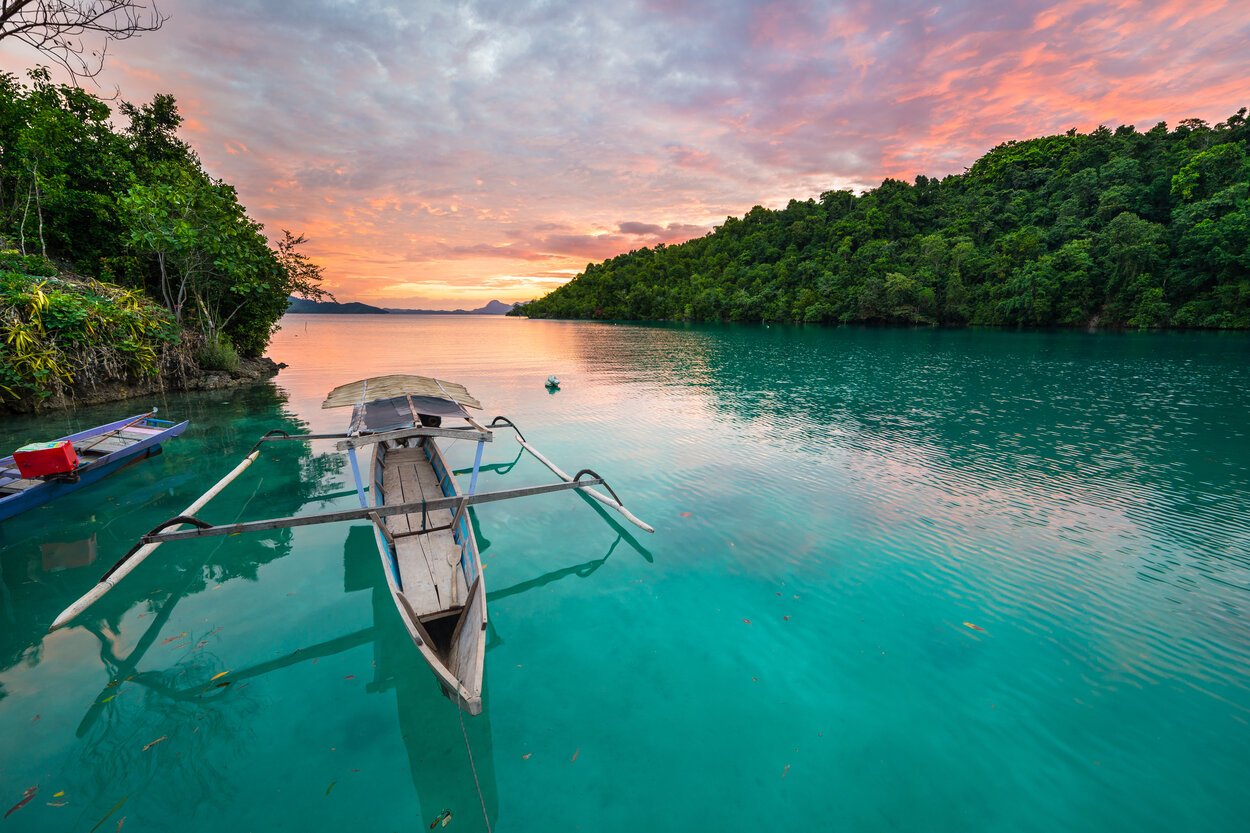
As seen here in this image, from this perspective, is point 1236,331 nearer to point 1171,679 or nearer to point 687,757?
point 1171,679

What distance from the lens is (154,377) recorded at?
2234 centimetres

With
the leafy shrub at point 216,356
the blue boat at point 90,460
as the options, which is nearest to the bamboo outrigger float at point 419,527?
the blue boat at point 90,460

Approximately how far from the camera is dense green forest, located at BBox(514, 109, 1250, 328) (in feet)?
187

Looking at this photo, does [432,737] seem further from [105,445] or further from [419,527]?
Answer: [105,445]

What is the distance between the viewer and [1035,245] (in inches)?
2702

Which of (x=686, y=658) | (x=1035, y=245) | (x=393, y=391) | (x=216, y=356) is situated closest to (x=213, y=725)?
(x=686, y=658)

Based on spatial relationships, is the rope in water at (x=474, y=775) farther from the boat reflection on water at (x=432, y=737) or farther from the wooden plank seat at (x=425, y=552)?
the wooden plank seat at (x=425, y=552)

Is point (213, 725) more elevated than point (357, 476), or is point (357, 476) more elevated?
point (357, 476)

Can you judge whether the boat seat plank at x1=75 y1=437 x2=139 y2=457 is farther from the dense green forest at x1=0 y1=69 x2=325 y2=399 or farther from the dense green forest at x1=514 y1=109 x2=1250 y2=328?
the dense green forest at x1=514 y1=109 x2=1250 y2=328

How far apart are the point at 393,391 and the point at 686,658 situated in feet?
35.6

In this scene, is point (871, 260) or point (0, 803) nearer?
point (0, 803)

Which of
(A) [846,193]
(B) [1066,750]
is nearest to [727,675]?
(B) [1066,750]

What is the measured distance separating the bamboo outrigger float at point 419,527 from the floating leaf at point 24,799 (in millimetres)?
2315

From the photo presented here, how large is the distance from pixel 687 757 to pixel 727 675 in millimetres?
1464
